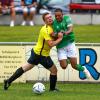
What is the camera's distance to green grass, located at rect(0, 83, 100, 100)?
1257cm

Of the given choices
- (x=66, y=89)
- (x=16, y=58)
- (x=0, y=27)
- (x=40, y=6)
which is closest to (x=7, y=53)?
(x=16, y=58)

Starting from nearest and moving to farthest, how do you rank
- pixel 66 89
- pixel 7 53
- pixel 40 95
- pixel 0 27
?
pixel 40 95 < pixel 66 89 < pixel 7 53 < pixel 0 27

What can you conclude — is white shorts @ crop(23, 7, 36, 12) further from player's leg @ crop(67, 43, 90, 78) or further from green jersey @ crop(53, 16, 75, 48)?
green jersey @ crop(53, 16, 75, 48)

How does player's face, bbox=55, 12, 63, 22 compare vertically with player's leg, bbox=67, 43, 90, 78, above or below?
above

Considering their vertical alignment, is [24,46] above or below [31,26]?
above

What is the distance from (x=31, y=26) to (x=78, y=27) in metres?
1.85

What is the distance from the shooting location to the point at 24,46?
15.7 meters

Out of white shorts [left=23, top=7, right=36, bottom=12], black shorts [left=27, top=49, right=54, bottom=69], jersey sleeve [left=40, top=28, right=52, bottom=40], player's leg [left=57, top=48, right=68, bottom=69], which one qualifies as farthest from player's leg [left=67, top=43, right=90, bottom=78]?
white shorts [left=23, top=7, right=36, bottom=12]

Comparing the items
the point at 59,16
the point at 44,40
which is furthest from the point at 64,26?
the point at 44,40

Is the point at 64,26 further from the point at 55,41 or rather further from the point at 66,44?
the point at 55,41

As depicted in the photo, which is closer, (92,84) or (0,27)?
(92,84)

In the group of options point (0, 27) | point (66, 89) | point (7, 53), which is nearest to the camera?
point (66, 89)

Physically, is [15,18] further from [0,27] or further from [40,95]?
[40,95]

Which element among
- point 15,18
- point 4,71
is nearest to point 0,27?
point 15,18
